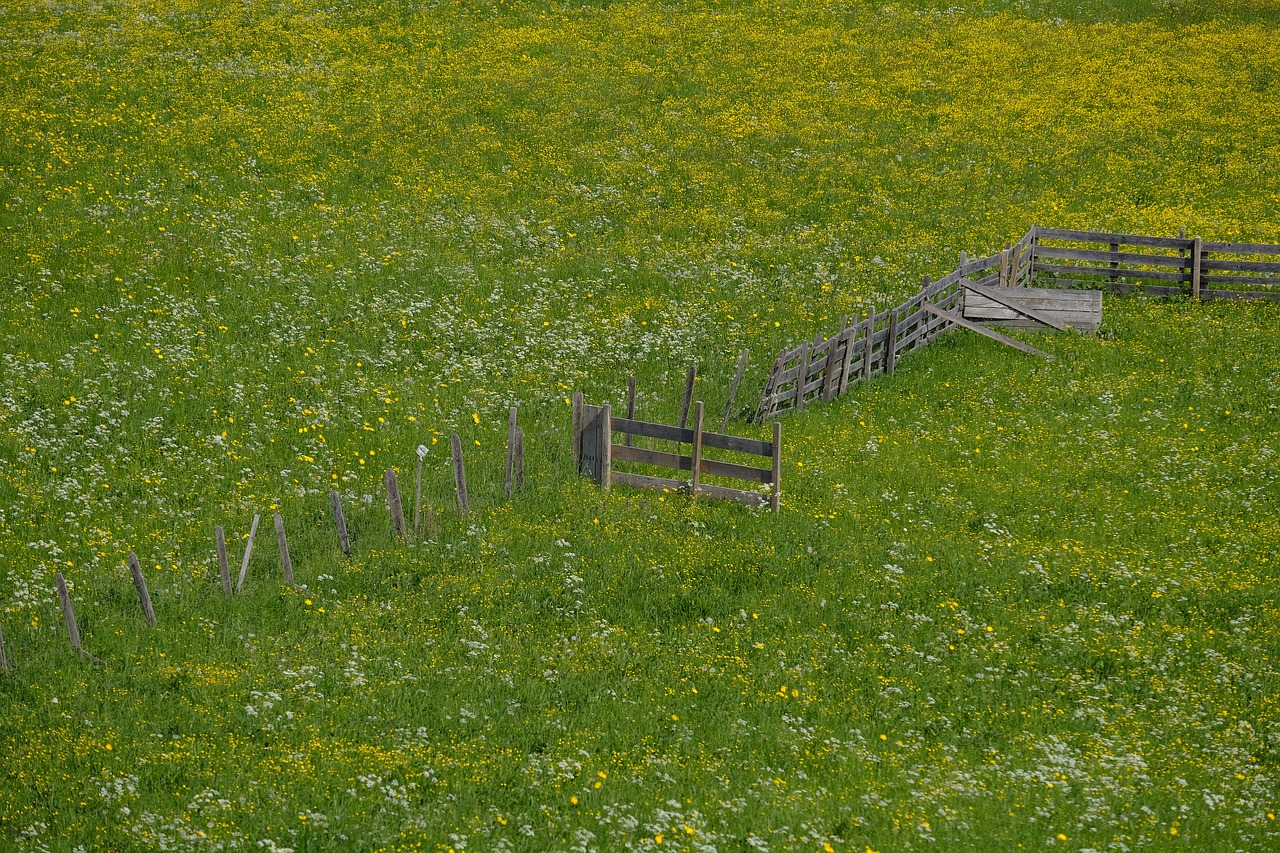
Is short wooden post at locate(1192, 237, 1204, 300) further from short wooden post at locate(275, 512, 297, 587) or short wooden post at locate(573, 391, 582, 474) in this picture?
short wooden post at locate(275, 512, 297, 587)

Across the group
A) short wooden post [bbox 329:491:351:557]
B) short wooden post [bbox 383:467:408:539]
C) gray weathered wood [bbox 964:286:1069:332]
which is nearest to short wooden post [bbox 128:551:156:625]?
short wooden post [bbox 329:491:351:557]

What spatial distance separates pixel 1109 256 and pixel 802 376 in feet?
35.6

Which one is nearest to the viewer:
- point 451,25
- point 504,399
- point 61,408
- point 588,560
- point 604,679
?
point 604,679

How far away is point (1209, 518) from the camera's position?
1994 centimetres

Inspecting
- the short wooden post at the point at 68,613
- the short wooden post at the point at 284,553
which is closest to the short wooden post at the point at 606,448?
the short wooden post at the point at 284,553

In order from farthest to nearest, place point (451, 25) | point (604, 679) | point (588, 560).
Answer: point (451, 25) < point (588, 560) < point (604, 679)

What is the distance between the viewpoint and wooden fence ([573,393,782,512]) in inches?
781

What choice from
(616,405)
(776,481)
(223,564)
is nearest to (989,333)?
(616,405)

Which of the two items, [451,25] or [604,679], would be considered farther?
[451,25]

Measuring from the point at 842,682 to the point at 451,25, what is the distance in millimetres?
35438

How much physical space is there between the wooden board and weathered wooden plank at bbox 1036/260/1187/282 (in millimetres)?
2180

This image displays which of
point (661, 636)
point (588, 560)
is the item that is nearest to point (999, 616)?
point (661, 636)

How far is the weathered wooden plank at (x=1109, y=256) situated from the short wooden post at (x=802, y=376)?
9.65m

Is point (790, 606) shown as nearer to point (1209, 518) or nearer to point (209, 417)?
point (1209, 518)
